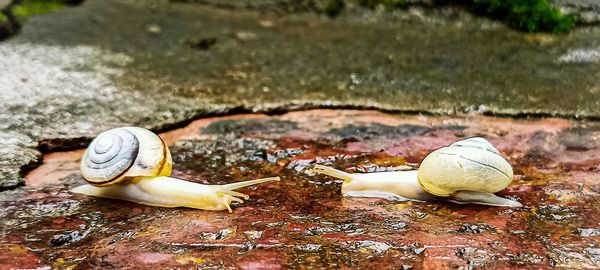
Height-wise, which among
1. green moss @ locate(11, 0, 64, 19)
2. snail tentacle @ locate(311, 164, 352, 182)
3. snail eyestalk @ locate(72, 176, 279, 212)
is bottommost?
snail eyestalk @ locate(72, 176, 279, 212)

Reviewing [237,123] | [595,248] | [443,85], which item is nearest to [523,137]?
[443,85]

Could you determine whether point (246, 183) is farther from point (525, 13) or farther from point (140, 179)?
point (525, 13)

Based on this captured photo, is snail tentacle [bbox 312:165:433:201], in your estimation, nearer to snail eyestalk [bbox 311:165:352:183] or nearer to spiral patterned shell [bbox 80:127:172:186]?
snail eyestalk [bbox 311:165:352:183]

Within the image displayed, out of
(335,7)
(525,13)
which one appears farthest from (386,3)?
(525,13)

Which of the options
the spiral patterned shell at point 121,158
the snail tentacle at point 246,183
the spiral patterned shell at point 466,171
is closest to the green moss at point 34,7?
the spiral patterned shell at point 121,158

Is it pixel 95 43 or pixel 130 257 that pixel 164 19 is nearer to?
pixel 95 43

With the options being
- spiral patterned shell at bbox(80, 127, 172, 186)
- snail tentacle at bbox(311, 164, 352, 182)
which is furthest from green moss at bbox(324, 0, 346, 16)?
spiral patterned shell at bbox(80, 127, 172, 186)

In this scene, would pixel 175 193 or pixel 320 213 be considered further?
pixel 175 193
